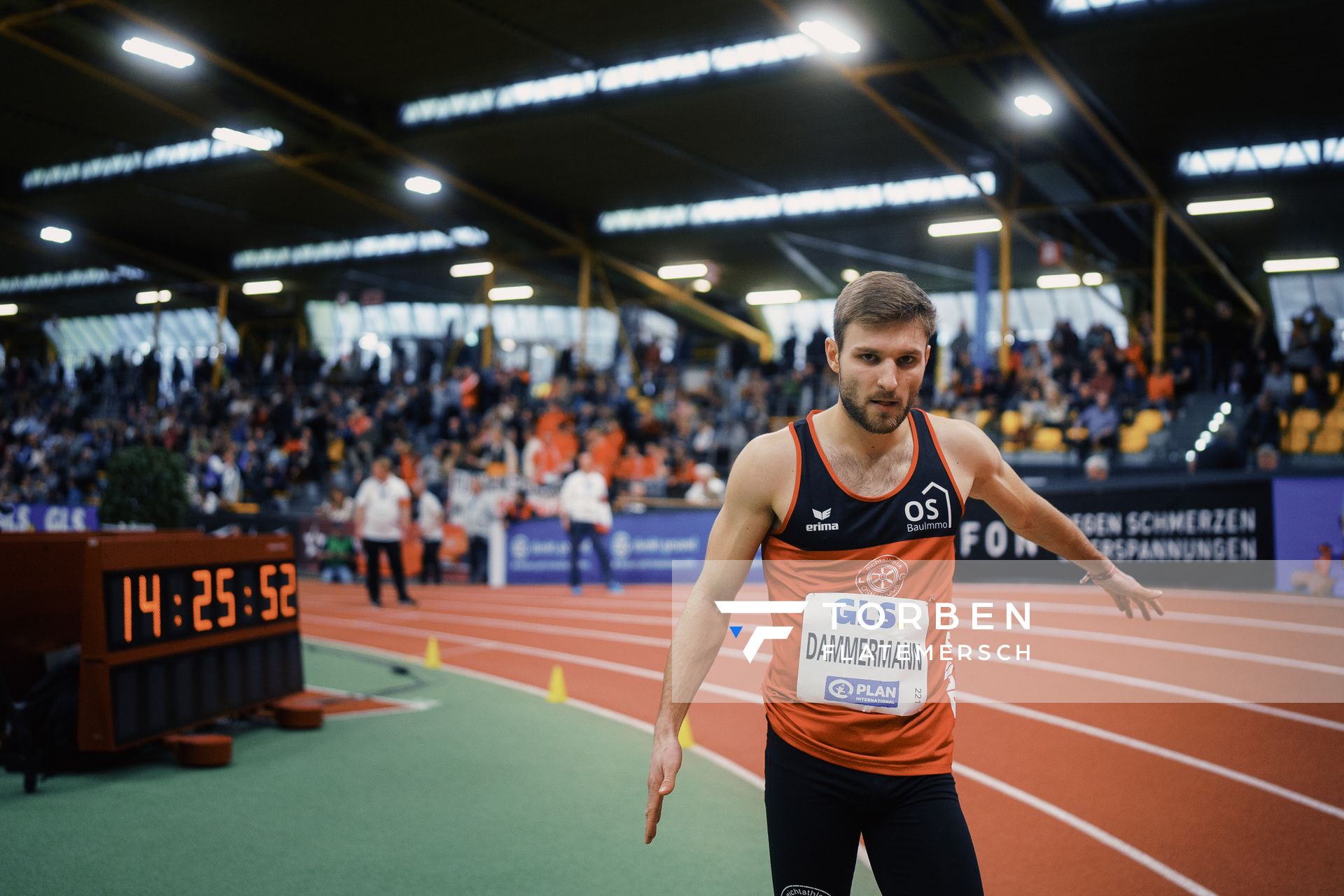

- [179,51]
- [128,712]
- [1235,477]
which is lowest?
[128,712]

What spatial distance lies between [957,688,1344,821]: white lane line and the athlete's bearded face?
4.38 metres

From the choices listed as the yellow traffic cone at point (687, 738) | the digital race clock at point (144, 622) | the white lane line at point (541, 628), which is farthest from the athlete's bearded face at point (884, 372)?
the white lane line at point (541, 628)

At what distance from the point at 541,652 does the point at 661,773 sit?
8971mm

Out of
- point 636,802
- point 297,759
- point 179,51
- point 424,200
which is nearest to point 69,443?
point 424,200

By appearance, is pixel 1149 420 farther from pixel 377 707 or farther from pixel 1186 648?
pixel 377 707

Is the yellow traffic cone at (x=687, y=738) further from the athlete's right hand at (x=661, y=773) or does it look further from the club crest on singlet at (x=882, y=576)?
the club crest on singlet at (x=882, y=576)

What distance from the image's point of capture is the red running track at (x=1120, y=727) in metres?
5.04

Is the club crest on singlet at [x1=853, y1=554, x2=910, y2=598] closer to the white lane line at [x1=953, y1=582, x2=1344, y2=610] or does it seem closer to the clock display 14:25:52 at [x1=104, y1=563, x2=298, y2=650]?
the clock display 14:25:52 at [x1=104, y1=563, x2=298, y2=650]

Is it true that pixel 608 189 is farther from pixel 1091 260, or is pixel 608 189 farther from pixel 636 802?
pixel 636 802

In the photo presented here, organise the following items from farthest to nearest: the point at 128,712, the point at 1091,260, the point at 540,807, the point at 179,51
Result: the point at 1091,260 → the point at 179,51 → the point at 128,712 → the point at 540,807

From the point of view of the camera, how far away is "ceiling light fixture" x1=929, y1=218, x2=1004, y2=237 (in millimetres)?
23516

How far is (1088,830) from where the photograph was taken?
546cm

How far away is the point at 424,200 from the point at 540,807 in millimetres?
22021

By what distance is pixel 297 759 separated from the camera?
692 centimetres
